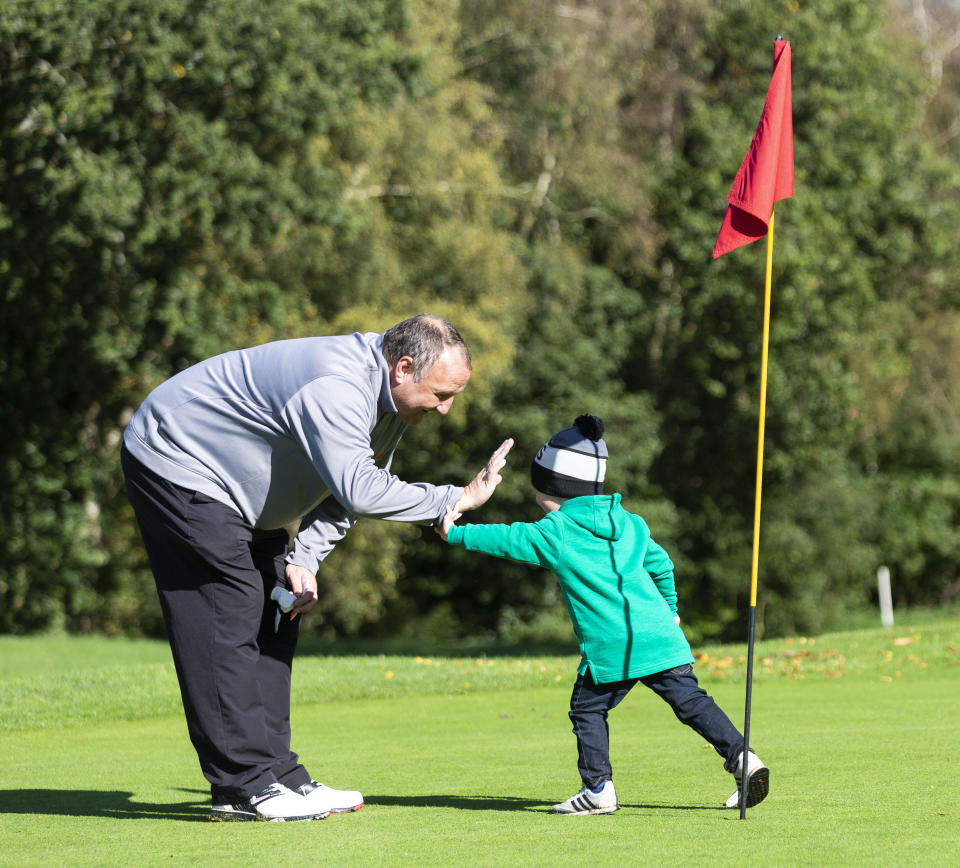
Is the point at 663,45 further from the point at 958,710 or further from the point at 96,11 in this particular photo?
the point at 958,710

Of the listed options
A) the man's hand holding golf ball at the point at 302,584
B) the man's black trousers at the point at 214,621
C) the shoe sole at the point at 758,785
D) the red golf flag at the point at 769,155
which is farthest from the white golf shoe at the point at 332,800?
the red golf flag at the point at 769,155

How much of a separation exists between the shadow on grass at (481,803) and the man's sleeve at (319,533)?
3.32 ft

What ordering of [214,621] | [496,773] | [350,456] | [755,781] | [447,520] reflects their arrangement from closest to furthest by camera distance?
[755,781], [350,456], [447,520], [214,621], [496,773]

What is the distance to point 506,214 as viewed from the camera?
29.5 metres

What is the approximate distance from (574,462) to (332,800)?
157 centimetres

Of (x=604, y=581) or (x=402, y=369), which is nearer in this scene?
(x=402, y=369)

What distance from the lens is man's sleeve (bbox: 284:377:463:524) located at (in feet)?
16.4

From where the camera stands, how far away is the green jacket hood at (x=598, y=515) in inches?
214

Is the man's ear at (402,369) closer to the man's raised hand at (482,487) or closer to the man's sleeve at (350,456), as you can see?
the man's sleeve at (350,456)

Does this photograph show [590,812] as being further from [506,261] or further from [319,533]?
[506,261]

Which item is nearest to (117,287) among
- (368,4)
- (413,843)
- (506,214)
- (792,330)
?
(368,4)

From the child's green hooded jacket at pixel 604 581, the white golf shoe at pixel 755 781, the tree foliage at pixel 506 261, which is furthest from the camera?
the tree foliage at pixel 506 261

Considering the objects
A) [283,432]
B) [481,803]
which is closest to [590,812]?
[481,803]

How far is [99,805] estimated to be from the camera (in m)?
5.84
